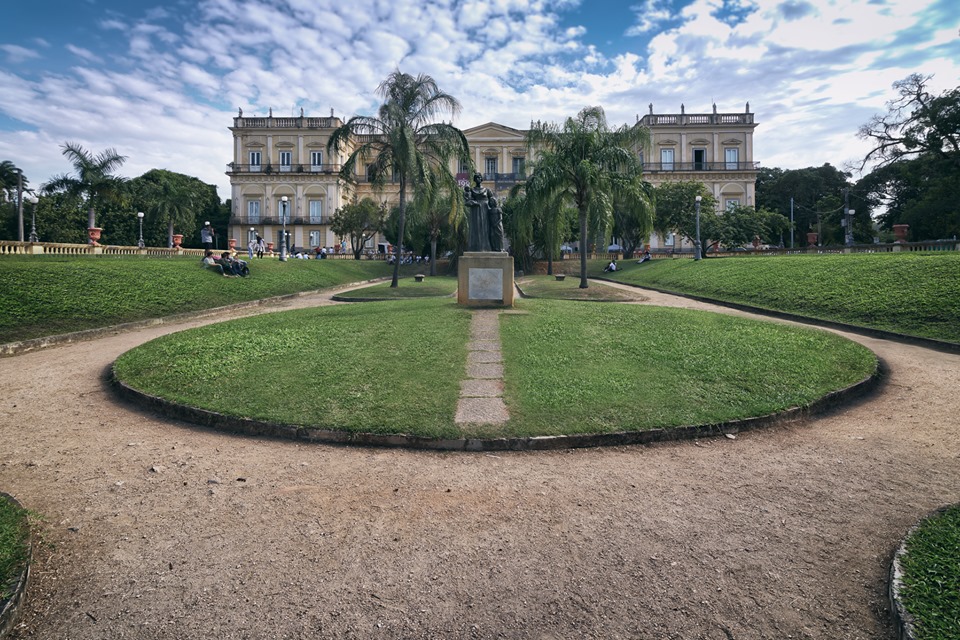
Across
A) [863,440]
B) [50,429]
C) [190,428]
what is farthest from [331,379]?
[863,440]

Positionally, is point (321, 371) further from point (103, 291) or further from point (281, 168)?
point (281, 168)

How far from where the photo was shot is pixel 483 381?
261 inches

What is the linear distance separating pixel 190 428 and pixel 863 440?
663cm

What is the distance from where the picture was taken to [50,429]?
5.47 meters

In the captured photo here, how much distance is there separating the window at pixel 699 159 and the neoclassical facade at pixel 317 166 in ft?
0.34

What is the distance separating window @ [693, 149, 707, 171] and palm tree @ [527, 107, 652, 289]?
41.8 m

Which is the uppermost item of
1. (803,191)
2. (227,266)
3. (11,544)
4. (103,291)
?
(803,191)

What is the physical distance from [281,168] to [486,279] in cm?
5351

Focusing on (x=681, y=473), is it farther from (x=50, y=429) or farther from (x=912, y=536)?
(x=50, y=429)

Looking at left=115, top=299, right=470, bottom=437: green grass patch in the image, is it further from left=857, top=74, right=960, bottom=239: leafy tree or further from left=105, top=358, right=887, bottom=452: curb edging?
left=857, top=74, right=960, bottom=239: leafy tree

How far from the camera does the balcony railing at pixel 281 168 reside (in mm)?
57500

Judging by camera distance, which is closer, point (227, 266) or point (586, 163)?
point (586, 163)

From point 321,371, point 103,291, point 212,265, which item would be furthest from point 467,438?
point 212,265

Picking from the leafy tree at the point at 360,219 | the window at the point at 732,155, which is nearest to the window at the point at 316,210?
the leafy tree at the point at 360,219
